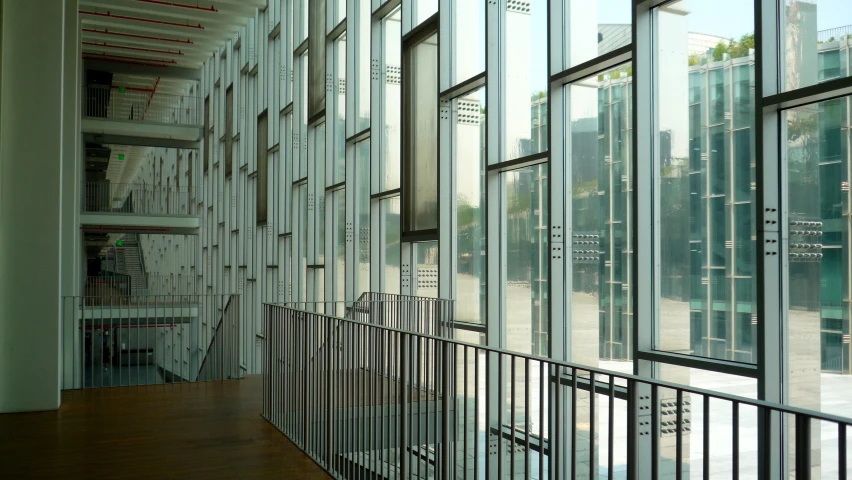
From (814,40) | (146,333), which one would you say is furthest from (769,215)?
(146,333)

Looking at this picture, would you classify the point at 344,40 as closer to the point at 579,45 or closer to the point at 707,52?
the point at 579,45

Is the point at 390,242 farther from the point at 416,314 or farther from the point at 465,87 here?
the point at 465,87

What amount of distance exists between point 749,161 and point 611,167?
155cm

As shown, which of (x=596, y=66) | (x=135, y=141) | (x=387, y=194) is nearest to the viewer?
(x=596, y=66)

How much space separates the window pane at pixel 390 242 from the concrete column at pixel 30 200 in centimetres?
488

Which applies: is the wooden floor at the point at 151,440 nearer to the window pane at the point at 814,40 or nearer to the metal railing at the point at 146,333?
the metal railing at the point at 146,333

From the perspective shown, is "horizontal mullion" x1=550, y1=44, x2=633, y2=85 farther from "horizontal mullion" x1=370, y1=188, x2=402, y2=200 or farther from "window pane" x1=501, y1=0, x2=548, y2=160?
"horizontal mullion" x1=370, y1=188, x2=402, y2=200

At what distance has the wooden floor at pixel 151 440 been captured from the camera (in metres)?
5.95

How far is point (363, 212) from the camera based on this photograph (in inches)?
496

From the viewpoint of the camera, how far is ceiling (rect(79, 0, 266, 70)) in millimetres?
17250

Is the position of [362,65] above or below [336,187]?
above

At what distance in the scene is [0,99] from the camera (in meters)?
8.02

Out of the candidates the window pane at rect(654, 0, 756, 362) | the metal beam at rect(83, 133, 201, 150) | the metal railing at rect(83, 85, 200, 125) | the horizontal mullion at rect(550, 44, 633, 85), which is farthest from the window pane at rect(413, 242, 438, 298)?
the metal railing at rect(83, 85, 200, 125)

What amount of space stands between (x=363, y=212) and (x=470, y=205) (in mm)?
3652
